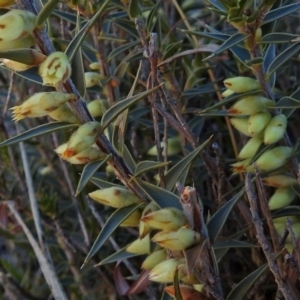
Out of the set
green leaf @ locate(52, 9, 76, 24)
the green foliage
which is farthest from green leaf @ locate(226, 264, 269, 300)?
green leaf @ locate(52, 9, 76, 24)

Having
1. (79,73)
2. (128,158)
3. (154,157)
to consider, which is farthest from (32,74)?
(154,157)

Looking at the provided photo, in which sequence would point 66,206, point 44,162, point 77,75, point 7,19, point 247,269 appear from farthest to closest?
point 44,162, point 66,206, point 247,269, point 77,75, point 7,19

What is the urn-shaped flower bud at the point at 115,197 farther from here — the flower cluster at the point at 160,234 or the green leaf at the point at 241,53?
the green leaf at the point at 241,53

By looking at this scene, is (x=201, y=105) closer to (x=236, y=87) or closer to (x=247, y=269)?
(x=247, y=269)

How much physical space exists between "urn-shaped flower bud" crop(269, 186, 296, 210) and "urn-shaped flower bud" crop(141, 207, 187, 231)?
10.2 inches

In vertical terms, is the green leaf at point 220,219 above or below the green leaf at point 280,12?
below

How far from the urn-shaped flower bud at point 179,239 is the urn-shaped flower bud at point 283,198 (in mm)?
257

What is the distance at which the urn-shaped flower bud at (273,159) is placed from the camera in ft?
2.71

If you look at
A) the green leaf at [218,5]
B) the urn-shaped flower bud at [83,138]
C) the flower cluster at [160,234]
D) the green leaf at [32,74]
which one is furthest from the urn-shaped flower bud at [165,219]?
the green leaf at [218,5]

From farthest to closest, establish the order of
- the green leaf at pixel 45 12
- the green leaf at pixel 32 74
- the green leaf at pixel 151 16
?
the green leaf at pixel 151 16
the green leaf at pixel 32 74
the green leaf at pixel 45 12

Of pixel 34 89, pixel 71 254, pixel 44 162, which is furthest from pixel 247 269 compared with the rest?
pixel 34 89

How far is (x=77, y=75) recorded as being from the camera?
2.30 feet

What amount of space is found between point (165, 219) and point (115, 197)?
93mm

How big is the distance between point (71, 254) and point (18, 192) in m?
0.23
